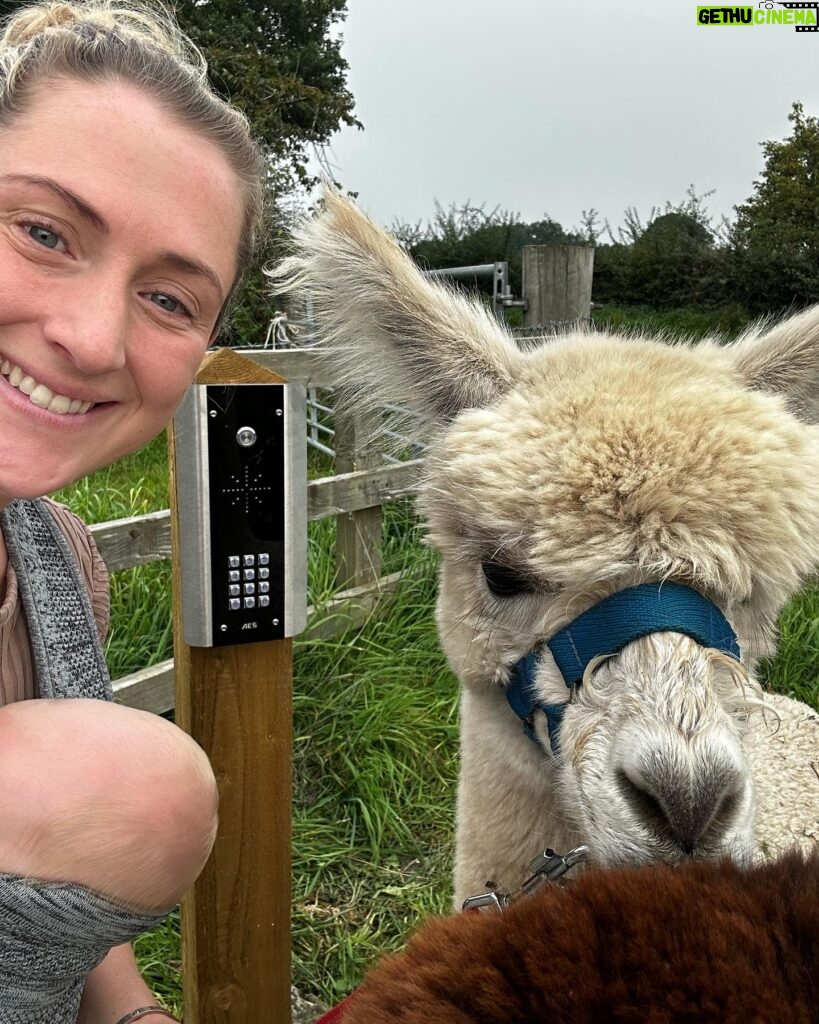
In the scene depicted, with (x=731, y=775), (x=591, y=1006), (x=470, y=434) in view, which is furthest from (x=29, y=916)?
(x=470, y=434)

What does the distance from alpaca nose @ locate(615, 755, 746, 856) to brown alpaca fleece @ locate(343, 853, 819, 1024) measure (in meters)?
0.51

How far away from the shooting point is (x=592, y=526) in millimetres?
1420

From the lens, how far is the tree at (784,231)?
14.6 metres

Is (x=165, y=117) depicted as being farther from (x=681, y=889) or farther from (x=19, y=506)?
(x=681, y=889)

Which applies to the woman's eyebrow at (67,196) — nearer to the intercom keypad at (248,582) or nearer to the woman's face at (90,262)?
the woman's face at (90,262)

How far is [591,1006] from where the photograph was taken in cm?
60

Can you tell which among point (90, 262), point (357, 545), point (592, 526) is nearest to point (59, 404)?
point (90, 262)

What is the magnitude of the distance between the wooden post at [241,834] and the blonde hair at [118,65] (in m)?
0.75

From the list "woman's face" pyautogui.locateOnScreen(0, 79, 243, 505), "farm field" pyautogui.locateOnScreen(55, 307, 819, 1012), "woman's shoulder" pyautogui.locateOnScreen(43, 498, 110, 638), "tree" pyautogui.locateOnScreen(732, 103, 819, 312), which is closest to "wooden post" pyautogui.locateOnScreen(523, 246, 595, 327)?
"farm field" pyautogui.locateOnScreen(55, 307, 819, 1012)

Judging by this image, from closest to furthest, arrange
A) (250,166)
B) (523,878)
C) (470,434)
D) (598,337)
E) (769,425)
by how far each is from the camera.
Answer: (250,166) → (769,425) → (470,434) → (523,878) → (598,337)

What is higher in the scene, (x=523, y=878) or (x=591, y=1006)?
(x=591, y=1006)

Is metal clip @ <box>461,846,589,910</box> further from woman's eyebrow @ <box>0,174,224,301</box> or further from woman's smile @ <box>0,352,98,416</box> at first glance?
woman's eyebrow @ <box>0,174,224,301</box>

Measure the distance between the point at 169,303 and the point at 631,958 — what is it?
1.07 metres

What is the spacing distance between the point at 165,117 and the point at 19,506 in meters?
0.70
